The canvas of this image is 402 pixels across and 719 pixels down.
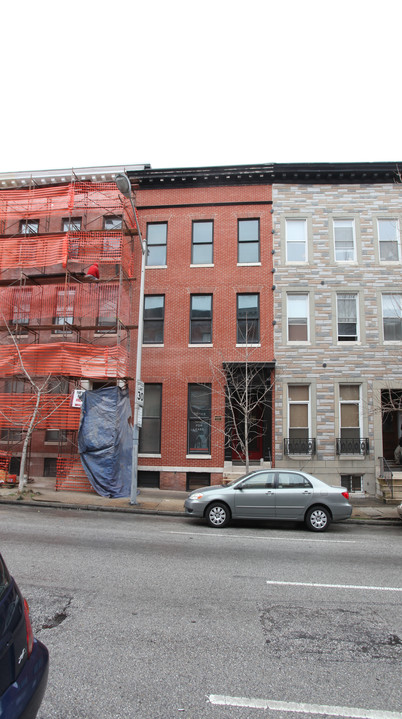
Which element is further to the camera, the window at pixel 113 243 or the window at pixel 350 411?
the window at pixel 113 243

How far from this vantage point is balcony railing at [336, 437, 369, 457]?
16312mm

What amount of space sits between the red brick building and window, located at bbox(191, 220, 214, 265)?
0.04 m

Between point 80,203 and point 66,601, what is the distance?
16.9m

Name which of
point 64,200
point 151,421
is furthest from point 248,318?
point 64,200

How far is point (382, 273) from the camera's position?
17422mm

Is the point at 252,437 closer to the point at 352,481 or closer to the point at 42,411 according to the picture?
the point at 352,481

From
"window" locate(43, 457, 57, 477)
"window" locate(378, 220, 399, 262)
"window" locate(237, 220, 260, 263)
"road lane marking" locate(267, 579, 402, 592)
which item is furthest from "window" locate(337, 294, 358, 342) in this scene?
"window" locate(43, 457, 57, 477)

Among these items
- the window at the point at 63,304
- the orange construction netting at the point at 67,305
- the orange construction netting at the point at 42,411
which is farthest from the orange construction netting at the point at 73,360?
the window at the point at 63,304

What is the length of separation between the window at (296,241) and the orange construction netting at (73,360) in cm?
789

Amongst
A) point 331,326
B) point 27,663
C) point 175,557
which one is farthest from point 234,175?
point 27,663

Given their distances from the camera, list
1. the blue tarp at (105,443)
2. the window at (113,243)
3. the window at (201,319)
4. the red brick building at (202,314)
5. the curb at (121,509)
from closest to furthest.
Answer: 1. the curb at (121,509)
2. the blue tarp at (105,443)
3. the red brick building at (202,314)
4. the window at (113,243)
5. the window at (201,319)

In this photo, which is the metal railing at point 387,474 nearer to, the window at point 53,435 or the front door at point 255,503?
the front door at point 255,503

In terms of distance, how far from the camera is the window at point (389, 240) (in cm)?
1775

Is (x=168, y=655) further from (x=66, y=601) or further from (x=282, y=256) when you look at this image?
(x=282, y=256)
